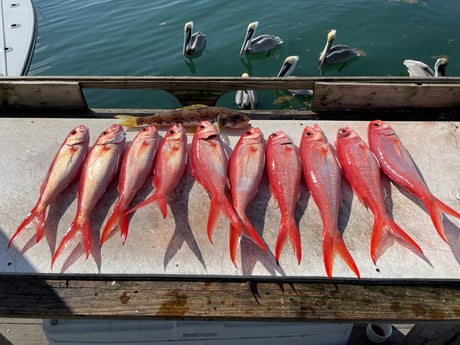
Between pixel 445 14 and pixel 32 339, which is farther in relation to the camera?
pixel 445 14

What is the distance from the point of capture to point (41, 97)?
9.62 feet

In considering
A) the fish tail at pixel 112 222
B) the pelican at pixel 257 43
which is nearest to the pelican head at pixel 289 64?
the pelican at pixel 257 43

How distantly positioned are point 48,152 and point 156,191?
1.11 m

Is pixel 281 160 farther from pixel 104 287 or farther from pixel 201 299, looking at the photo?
pixel 104 287

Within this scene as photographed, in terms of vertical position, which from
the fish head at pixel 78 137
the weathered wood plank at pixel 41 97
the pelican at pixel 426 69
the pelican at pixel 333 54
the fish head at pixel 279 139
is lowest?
the pelican at pixel 426 69

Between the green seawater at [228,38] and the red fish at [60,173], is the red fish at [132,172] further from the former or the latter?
the green seawater at [228,38]

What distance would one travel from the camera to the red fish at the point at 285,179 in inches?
74.2

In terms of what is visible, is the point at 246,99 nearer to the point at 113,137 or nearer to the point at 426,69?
the point at 113,137

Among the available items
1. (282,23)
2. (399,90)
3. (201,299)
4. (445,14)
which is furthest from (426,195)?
(445,14)

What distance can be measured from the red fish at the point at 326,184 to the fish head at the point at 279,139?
12 centimetres

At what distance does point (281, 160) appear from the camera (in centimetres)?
227

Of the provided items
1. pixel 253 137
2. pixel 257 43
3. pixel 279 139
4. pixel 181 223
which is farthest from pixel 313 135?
pixel 257 43

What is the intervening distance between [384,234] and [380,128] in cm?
97

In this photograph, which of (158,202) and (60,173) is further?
(60,173)
